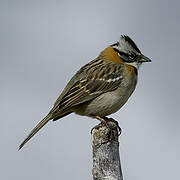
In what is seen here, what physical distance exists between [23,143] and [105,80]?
2.01m

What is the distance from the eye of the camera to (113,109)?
31.4 feet

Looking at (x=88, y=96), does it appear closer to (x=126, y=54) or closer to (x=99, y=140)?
(x=126, y=54)

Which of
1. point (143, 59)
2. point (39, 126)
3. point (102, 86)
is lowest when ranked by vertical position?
point (39, 126)

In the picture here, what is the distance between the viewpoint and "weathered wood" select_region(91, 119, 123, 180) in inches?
239

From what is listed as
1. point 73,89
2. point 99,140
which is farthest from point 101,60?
point 99,140

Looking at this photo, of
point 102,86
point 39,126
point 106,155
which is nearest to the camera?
point 106,155

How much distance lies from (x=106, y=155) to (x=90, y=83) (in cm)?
363

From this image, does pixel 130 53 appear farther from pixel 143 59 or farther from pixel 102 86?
pixel 102 86

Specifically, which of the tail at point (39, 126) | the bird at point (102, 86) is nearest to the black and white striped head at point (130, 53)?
the bird at point (102, 86)

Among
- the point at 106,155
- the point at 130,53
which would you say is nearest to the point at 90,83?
the point at 130,53

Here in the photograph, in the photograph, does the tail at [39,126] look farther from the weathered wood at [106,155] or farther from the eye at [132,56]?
the weathered wood at [106,155]

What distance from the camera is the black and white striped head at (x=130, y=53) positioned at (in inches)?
409

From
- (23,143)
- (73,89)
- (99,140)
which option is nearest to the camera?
(99,140)

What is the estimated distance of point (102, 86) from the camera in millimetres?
9828
